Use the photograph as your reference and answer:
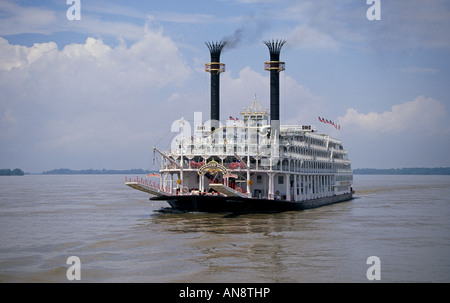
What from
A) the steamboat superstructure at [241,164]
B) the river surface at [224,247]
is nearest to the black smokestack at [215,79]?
the steamboat superstructure at [241,164]

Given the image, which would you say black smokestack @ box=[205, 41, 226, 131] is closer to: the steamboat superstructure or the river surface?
the steamboat superstructure

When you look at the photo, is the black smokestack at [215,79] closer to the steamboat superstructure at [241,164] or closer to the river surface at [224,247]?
the steamboat superstructure at [241,164]

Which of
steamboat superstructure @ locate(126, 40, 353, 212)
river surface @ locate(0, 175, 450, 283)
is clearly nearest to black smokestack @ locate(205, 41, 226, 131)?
steamboat superstructure @ locate(126, 40, 353, 212)

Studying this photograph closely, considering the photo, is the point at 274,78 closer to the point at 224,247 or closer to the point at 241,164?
the point at 241,164

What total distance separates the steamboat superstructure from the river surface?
194cm

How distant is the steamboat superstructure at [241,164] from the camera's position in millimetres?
50656

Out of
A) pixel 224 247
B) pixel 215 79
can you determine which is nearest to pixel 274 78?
pixel 215 79

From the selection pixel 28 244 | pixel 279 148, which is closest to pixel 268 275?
pixel 28 244

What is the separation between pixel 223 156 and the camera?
171 feet

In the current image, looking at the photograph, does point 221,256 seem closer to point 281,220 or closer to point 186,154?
point 281,220

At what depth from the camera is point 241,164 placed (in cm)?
5159

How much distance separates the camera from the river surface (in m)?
25.8
